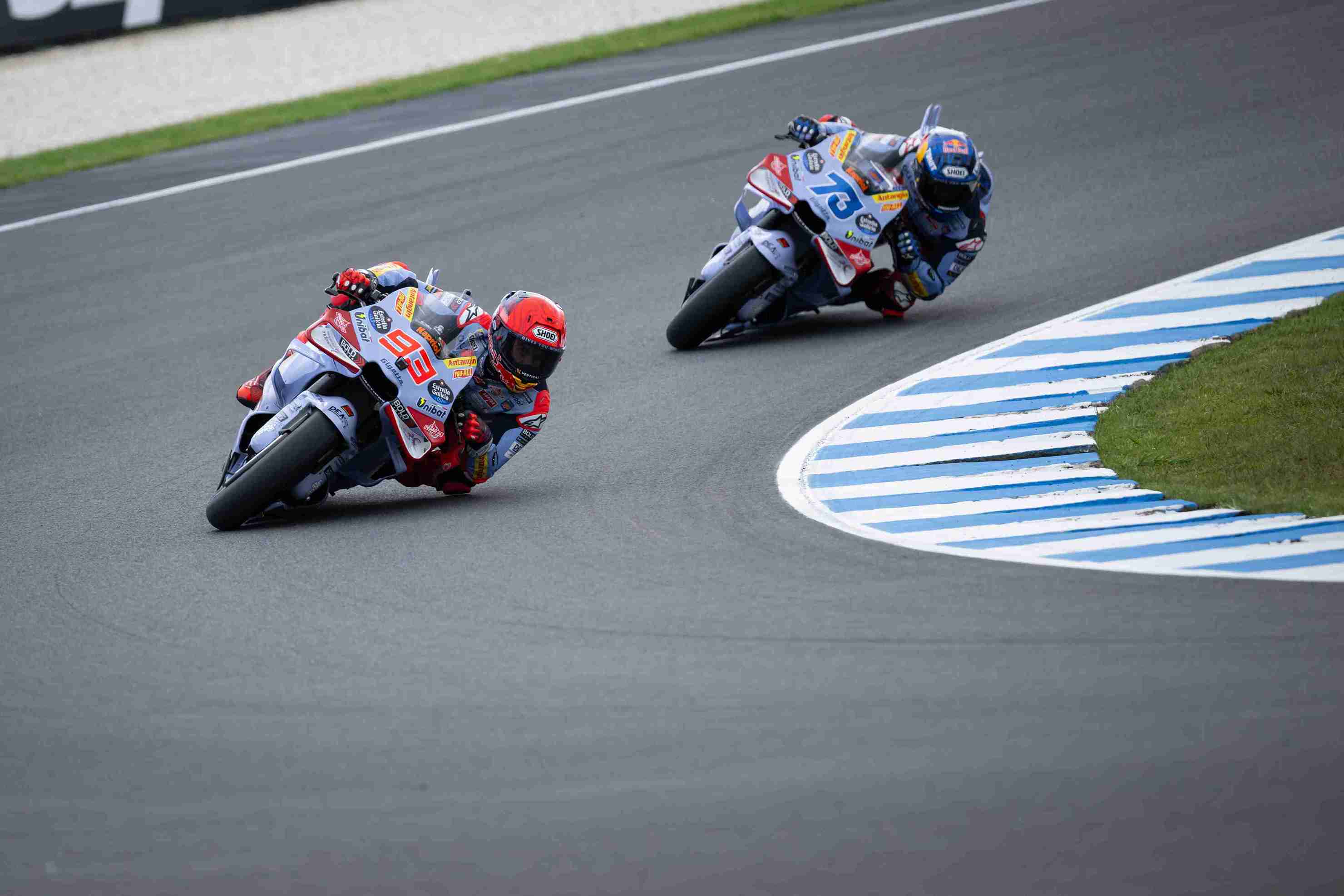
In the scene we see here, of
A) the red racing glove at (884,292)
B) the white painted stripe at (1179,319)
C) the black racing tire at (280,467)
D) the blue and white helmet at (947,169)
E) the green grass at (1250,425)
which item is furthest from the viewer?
the red racing glove at (884,292)

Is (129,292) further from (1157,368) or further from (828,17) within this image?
(828,17)

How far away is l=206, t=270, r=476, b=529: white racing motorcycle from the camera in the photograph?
26.7ft

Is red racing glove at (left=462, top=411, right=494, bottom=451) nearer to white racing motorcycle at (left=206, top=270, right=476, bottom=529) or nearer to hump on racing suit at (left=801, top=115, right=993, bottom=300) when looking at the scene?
white racing motorcycle at (left=206, top=270, right=476, bottom=529)

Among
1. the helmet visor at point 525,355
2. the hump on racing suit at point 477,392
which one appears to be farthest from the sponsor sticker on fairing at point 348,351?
the helmet visor at point 525,355

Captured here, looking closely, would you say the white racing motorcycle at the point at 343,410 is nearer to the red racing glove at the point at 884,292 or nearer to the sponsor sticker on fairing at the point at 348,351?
the sponsor sticker on fairing at the point at 348,351

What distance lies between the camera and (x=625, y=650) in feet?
20.3

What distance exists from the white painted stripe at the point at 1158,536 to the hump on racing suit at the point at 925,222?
5054mm

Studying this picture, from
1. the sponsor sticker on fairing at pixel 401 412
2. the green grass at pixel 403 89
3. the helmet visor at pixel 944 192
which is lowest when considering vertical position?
the green grass at pixel 403 89

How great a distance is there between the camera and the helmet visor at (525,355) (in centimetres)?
868

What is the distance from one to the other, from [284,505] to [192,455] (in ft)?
6.83

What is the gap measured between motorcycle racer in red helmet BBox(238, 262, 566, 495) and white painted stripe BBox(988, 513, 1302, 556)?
290cm

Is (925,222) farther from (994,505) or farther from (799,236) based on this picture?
(994,505)

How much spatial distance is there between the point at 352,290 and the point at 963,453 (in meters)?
3.59

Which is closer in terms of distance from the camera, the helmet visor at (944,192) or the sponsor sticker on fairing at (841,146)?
the helmet visor at (944,192)
